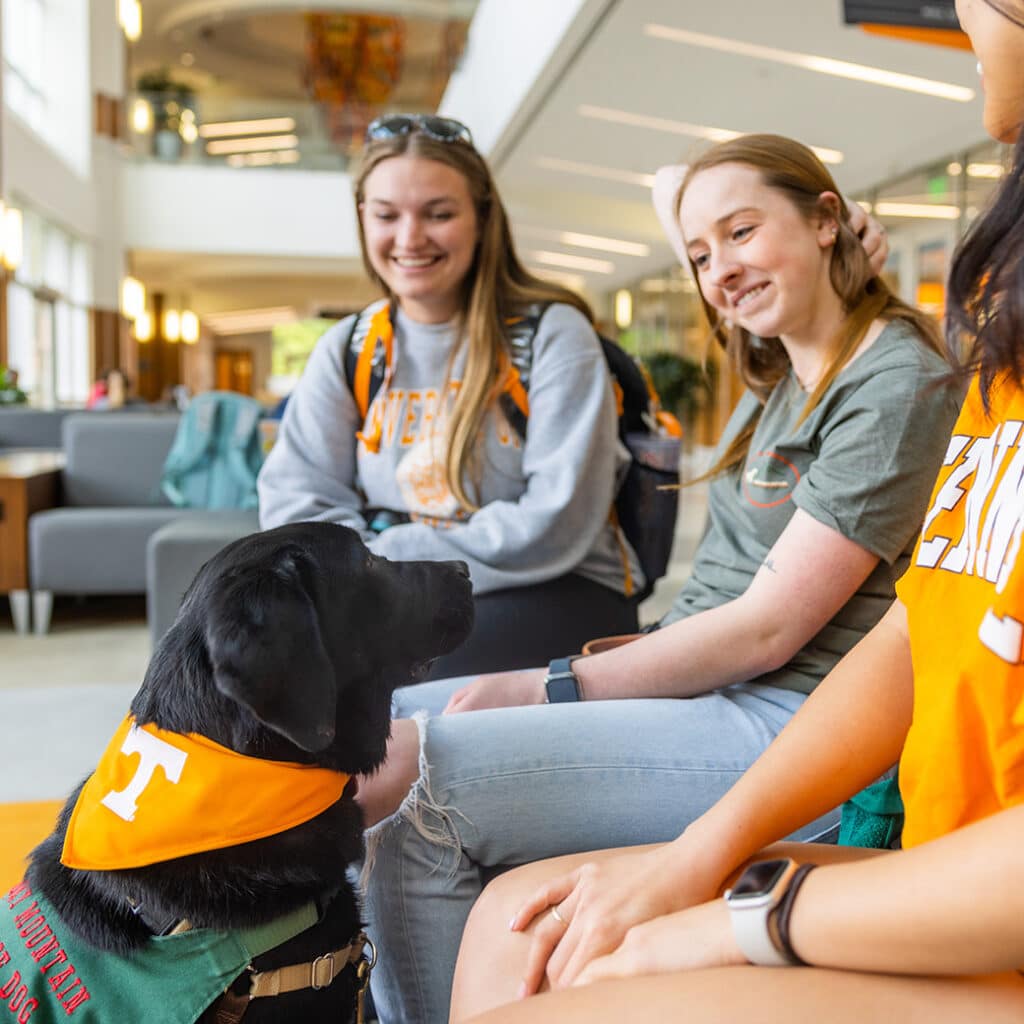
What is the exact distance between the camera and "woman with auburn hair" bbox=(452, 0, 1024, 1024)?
2.42ft

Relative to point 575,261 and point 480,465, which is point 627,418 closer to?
point 480,465

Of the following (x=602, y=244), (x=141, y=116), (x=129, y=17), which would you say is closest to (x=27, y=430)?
(x=602, y=244)

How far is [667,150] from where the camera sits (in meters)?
11.8

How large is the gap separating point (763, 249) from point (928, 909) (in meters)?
0.99

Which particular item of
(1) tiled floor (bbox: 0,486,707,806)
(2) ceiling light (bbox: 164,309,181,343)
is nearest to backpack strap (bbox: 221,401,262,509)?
(1) tiled floor (bbox: 0,486,707,806)

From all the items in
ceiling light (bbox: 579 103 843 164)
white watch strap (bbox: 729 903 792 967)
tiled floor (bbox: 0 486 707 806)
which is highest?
ceiling light (bbox: 579 103 843 164)

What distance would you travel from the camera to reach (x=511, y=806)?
1.29 meters

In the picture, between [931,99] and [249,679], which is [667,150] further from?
[249,679]

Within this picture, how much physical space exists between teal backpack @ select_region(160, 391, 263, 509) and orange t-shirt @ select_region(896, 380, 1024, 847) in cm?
531

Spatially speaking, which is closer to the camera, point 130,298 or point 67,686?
point 67,686

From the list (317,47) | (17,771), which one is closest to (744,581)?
(17,771)

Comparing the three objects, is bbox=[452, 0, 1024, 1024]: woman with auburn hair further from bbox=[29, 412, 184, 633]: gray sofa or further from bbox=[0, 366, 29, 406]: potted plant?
bbox=[0, 366, 29, 406]: potted plant

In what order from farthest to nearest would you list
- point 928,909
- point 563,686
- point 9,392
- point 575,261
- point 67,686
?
point 575,261 < point 9,392 < point 67,686 < point 563,686 < point 928,909

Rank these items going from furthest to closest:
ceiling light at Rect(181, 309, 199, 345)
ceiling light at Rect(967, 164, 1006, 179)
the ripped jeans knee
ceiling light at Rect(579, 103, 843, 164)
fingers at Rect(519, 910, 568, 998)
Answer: ceiling light at Rect(181, 309, 199, 345) < ceiling light at Rect(579, 103, 843, 164) < ceiling light at Rect(967, 164, 1006, 179) < the ripped jeans knee < fingers at Rect(519, 910, 568, 998)
